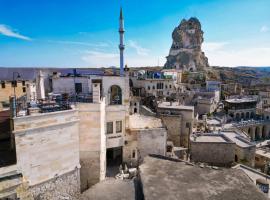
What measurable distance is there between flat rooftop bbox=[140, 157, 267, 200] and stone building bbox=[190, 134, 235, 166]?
9.44m

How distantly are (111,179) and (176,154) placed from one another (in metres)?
9.86

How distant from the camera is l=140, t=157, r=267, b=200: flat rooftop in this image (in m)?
12.2

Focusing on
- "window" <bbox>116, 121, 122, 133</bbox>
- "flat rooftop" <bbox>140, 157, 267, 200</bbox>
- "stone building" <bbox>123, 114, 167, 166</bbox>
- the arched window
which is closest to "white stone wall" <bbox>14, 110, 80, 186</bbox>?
"flat rooftop" <bbox>140, 157, 267, 200</bbox>

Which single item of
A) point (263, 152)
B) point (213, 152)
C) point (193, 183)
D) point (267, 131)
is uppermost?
point (193, 183)

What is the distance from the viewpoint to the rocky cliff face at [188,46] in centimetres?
10094

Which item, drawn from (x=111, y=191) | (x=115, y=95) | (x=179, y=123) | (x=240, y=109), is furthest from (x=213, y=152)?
(x=240, y=109)

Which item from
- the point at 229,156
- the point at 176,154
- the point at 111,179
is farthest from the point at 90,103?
the point at 229,156

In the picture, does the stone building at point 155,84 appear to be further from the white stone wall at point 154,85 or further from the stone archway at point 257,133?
the stone archway at point 257,133

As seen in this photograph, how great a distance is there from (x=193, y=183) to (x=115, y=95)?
34.6 ft

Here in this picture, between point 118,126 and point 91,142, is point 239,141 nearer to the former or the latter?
point 118,126

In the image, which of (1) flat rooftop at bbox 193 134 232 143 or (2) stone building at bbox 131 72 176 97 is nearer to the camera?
(1) flat rooftop at bbox 193 134 232 143

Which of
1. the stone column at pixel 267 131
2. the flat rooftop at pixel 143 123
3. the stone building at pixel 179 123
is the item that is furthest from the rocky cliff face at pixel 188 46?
the flat rooftop at pixel 143 123

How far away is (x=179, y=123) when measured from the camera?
93.9 ft

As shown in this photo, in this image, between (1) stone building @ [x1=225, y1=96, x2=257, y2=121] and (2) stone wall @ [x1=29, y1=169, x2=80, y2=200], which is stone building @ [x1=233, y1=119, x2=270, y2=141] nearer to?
(1) stone building @ [x1=225, y1=96, x2=257, y2=121]
